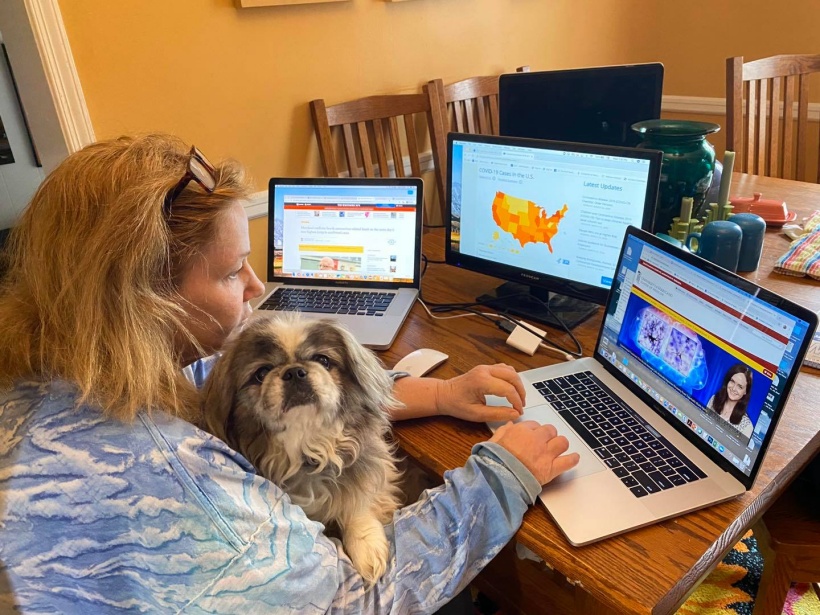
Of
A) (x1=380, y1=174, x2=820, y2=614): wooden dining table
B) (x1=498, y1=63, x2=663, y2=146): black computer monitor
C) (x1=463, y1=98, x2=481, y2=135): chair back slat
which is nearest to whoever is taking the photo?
(x1=380, y1=174, x2=820, y2=614): wooden dining table

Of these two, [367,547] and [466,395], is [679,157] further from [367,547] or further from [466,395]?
[367,547]

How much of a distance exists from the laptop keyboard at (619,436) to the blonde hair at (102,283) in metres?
0.66

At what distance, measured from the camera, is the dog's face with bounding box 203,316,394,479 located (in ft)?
3.09

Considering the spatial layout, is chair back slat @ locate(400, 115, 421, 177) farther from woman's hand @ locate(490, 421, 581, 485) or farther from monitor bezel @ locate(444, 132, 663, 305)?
woman's hand @ locate(490, 421, 581, 485)

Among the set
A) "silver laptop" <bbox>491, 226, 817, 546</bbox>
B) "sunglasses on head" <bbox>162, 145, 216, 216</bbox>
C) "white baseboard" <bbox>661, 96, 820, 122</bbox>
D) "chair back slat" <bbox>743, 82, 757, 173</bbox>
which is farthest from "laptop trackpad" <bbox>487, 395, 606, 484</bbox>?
"white baseboard" <bbox>661, 96, 820, 122</bbox>

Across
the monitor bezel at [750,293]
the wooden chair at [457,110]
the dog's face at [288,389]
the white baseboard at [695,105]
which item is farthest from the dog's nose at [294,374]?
the white baseboard at [695,105]

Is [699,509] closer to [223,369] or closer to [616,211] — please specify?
[616,211]

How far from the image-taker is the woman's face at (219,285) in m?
0.87

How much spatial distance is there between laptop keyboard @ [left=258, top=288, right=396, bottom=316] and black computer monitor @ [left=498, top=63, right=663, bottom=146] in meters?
0.71

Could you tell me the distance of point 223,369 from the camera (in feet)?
3.18

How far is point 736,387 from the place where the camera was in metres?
0.87

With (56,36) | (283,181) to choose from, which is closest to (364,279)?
(283,181)

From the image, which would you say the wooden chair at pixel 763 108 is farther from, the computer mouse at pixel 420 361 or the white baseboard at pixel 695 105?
the computer mouse at pixel 420 361

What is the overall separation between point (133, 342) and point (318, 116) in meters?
1.79
